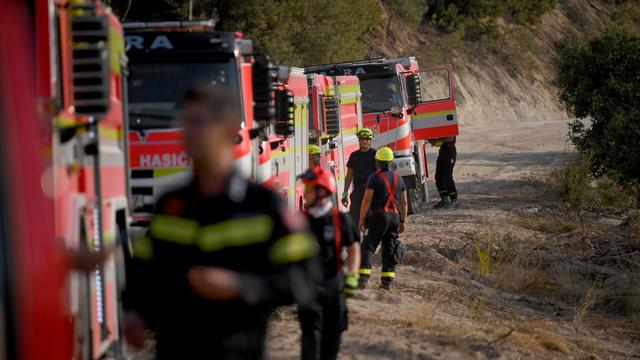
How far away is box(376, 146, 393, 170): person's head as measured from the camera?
11.2 m

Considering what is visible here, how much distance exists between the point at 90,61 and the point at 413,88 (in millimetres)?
14265

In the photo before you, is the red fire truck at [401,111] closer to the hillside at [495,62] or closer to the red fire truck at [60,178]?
the red fire truck at [60,178]

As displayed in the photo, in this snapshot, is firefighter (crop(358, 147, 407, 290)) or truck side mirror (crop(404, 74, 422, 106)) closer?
firefighter (crop(358, 147, 407, 290))

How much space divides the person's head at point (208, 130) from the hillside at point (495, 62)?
4871 cm

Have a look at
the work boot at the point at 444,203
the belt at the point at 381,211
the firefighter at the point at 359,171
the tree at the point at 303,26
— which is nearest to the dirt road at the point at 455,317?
the work boot at the point at 444,203

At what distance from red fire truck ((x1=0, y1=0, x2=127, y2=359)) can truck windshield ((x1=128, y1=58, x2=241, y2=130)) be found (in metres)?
2.40

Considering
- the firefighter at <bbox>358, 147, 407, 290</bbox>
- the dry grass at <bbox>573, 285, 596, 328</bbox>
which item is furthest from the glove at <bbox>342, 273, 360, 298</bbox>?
the dry grass at <bbox>573, 285, 596, 328</bbox>

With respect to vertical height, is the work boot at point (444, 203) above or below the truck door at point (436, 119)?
below

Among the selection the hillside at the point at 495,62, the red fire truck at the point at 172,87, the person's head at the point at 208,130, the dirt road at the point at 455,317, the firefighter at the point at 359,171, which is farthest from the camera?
the hillside at the point at 495,62

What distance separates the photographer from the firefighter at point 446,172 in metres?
20.2

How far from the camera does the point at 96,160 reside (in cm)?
631

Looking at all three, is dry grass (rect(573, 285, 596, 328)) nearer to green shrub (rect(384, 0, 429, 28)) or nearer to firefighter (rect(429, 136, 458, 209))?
firefighter (rect(429, 136, 458, 209))

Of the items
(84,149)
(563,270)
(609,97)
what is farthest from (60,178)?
(609,97)

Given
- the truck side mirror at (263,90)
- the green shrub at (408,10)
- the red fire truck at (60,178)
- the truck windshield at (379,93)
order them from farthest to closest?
1. the green shrub at (408,10)
2. the truck windshield at (379,93)
3. the truck side mirror at (263,90)
4. the red fire truck at (60,178)
